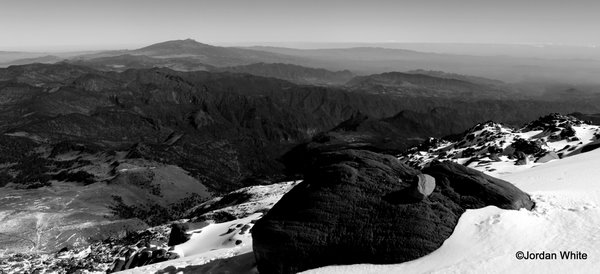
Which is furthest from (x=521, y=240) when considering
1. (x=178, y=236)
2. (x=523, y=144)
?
(x=523, y=144)

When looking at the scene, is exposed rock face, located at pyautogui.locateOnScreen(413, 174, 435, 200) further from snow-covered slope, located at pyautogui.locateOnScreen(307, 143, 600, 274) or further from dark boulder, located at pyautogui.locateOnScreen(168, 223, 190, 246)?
dark boulder, located at pyautogui.locateOnScreen(168, 223, 190, 246)

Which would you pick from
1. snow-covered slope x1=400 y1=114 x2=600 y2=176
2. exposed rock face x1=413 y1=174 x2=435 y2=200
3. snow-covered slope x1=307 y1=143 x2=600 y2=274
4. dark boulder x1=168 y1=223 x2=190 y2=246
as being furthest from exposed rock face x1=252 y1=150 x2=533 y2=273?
snow-covered slope x1=400 y1=114 x2=600 y2=176

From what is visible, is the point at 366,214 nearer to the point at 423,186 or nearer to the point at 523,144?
the point at 423,186

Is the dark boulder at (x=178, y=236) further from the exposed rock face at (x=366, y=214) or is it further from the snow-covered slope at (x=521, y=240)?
the snow-covered slope at (x=521, y=240)

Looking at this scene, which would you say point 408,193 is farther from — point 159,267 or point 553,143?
point 553,143

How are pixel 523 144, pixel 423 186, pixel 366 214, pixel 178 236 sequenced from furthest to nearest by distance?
pixel 523 144 < pixel 178 236 < pixel 423 186 < pixel 366 214

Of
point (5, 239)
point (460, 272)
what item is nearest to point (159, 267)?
point (460, 272)

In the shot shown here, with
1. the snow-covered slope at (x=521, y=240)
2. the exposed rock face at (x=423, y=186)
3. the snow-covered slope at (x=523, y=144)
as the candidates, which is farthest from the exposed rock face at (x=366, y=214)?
the snow-covered slope at (x=523, y=144)
